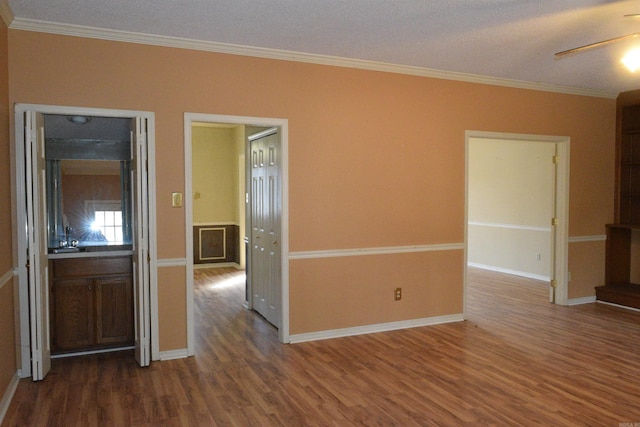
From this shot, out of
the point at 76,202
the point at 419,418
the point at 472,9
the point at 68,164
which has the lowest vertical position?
the point at 419,418

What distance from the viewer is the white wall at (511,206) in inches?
298

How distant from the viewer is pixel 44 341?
3.71m

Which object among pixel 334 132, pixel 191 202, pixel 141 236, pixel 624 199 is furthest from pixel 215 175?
pixel 624 199

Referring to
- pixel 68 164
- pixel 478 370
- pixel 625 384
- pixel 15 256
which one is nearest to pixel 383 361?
pixel 478 370

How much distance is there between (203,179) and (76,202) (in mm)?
4615

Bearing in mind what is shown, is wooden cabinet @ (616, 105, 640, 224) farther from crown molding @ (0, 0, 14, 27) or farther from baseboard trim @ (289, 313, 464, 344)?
crown molding @ (0, 0, 14, 27)

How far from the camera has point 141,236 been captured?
3.95 metres

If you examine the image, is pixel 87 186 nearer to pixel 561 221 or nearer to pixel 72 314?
pixel 72 314

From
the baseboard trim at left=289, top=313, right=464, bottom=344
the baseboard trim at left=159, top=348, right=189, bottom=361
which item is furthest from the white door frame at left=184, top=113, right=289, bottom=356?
the baseboard trim at left=289, top=313, right=464, bottom=344

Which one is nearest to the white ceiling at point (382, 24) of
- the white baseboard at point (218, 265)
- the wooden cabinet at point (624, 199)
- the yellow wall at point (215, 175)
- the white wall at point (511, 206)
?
the wooden cabinet at point (624, 199)

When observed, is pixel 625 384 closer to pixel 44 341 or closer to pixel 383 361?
pixel 383 361

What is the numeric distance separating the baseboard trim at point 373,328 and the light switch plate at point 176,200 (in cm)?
159

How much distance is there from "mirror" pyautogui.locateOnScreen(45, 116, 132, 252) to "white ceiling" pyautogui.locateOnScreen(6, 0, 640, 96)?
112cm

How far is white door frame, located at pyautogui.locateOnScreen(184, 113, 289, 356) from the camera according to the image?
13.7 feet
